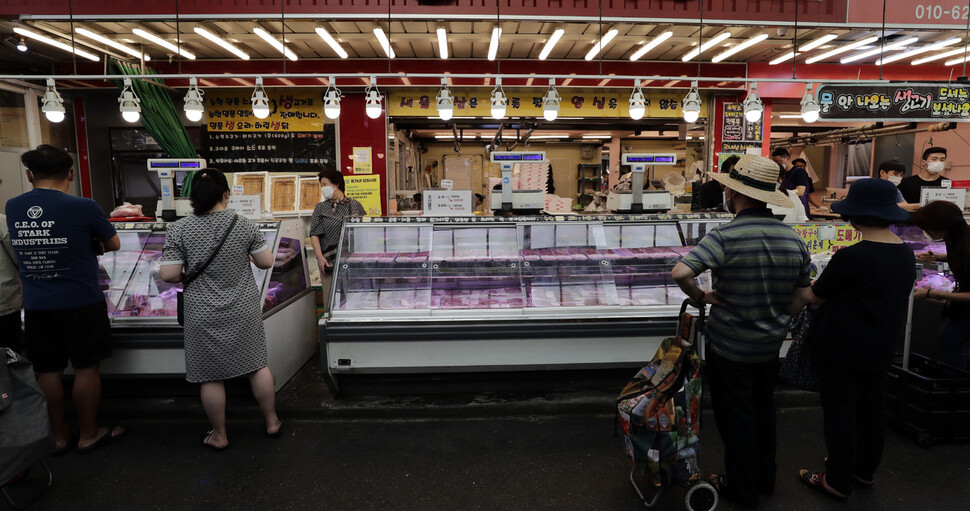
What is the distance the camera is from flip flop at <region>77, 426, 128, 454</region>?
11.0 ft

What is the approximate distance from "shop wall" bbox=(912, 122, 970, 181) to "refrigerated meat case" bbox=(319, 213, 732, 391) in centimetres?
876

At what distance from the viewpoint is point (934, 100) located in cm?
573

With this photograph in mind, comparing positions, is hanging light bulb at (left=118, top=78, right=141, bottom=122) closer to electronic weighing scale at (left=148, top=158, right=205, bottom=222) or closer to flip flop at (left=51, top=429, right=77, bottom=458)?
electronic weighing scale at (left=148, top=158, right=205, bottom=222)

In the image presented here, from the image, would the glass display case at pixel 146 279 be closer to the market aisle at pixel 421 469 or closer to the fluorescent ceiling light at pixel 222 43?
the market aisle at pixel 421 469

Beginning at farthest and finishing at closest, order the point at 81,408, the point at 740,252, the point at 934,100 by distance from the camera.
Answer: the point at 934,100 < the point at 81,408 < the point at 740,252

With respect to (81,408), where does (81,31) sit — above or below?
above

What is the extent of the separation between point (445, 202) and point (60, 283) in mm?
2771

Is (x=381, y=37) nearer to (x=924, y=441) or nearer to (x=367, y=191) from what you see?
(x=367, y=191)

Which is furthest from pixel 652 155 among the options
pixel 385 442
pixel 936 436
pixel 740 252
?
pixel 385 442

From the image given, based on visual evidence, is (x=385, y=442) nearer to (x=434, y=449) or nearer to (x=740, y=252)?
(x=434, y=449)

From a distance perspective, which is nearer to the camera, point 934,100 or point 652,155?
point 652,155

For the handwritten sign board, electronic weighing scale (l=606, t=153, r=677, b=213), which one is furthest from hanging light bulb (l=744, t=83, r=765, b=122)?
electronic weighing scale (l=606, t=153, r=677, b=213)

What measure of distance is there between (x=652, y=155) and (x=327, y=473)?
362 cm

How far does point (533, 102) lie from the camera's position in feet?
28.2
